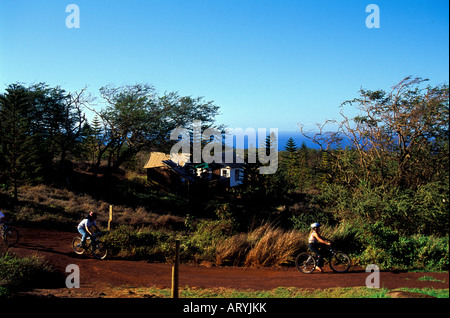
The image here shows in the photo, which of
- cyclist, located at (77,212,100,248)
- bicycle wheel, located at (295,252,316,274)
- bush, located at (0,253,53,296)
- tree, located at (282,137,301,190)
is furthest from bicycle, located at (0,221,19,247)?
tree, located at (282,137,301,190)

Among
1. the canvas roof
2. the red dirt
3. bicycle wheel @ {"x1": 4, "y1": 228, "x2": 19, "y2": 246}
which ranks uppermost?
the canvas roof

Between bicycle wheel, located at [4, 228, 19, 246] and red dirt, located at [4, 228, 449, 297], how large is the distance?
0.60m

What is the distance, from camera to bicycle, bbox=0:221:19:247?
10651 mm

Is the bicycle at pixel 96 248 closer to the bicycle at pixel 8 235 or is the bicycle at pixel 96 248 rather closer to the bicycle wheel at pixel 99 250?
the bicycle wheel at pixel 99 250

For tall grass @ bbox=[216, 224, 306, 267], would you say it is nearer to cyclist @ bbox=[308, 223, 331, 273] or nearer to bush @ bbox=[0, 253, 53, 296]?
cyclist @ bbox=[308, 223, 331, 273]

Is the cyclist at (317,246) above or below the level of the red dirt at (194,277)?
above

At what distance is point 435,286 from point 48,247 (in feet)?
36.9

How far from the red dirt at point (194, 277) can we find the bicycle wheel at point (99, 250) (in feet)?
0.76

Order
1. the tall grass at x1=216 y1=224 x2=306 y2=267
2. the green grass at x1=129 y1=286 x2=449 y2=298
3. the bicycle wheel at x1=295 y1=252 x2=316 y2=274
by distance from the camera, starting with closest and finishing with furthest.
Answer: the green grass at x1=129 y1=286 x2=449 y2=298 → the bicycle wheel at x1=295 y1=252 x2=316 y2=274 → the tall grass at x1=216 y1=224 x2=306 y2=267

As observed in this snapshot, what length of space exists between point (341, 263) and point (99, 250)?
729cm

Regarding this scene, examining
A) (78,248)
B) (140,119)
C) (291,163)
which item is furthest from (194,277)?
(291,163)

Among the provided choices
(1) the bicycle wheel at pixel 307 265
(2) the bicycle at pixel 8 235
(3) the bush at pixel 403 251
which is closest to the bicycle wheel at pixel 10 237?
(2) the bicycle at pixel 8 235

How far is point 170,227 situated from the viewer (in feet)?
58.6

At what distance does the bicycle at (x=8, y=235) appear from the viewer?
10651 mm
